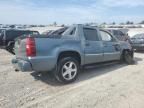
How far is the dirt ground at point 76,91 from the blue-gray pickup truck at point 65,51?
0.51 metres

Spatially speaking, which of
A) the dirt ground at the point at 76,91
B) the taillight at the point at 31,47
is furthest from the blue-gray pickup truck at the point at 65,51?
the dirt ground at the point at 76,91

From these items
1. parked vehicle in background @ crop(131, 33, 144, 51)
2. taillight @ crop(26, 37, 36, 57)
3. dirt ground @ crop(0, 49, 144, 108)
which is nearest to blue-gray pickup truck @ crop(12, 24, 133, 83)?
taillight @ crop(26, 37, 36, 57)

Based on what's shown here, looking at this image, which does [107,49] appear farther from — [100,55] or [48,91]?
[48,91]

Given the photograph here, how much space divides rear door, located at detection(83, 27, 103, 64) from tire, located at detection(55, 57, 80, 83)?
2.18 feet

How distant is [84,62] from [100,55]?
901 mm

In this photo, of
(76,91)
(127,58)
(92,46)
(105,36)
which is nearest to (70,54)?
(92,46)

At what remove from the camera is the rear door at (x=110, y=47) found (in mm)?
7703

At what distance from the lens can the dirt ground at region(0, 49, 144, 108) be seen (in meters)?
4.52

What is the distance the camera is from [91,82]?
6.23 meters

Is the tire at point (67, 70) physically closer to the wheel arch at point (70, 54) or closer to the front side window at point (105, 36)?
the wheel arch at point (70, 54)

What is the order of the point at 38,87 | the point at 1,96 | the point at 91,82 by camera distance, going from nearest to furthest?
the point at 1,96, the point at 38,87, the point at 91,82

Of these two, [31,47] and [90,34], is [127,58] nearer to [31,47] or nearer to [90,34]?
[90,34]

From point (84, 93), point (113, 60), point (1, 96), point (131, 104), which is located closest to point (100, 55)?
point (113, 60)

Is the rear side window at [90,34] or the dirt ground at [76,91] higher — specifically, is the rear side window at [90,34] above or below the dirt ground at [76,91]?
above
